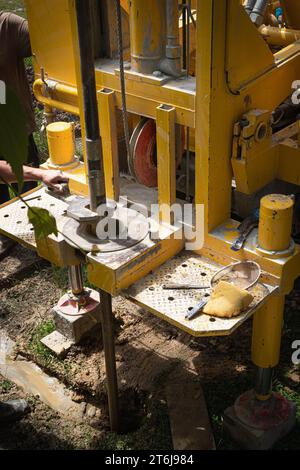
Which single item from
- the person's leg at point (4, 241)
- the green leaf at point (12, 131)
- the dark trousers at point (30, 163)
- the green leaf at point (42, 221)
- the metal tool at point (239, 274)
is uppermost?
the green leaf at point (12, 131)

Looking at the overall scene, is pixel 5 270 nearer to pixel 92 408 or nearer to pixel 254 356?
pixel 92 408

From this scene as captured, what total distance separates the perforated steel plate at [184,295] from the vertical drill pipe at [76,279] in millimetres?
982

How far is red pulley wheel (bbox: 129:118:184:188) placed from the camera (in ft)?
11.0

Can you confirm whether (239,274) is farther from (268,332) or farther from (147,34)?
(147,34)

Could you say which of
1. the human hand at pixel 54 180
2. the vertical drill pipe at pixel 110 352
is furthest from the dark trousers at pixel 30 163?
the vertical drill pipe at pixel 110 352

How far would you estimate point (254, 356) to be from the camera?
10.9ft

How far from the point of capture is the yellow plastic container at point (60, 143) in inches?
153

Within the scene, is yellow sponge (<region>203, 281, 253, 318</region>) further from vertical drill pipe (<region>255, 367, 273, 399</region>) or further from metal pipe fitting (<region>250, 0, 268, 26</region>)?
metal pipe fitting (<region>250, 0, 268, 26</region>)

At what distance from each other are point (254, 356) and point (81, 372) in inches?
51.8

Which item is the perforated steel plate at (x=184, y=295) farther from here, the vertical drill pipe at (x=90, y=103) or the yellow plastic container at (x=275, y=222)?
the vertical drill pipe at (x=90, y=103)

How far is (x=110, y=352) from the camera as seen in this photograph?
3.30m

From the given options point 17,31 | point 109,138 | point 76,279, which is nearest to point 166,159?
point 109,138

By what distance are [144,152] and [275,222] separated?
90 centimetres

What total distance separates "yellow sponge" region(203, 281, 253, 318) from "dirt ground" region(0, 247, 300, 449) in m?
1.09
